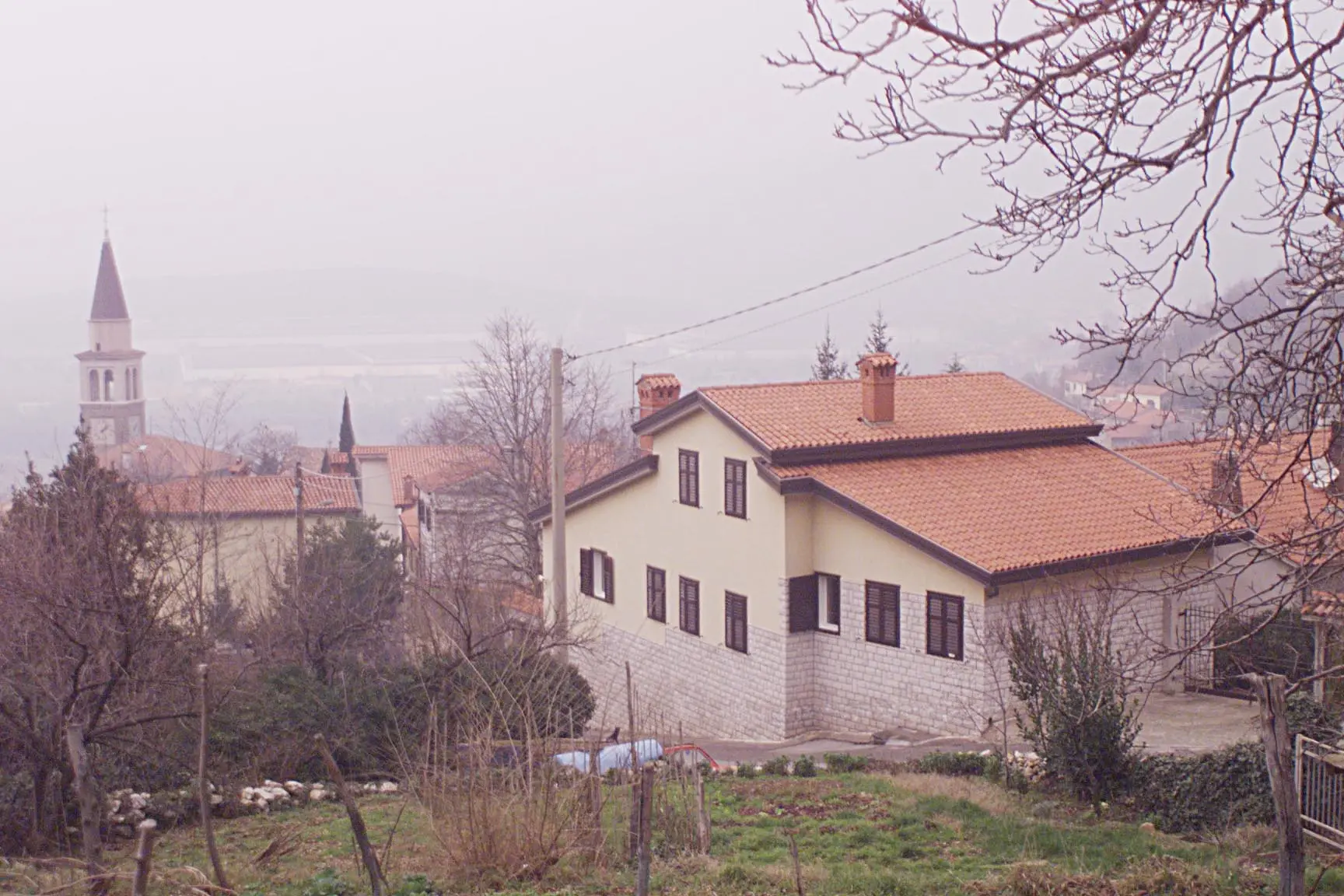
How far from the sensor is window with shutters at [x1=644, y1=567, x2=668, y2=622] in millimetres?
25188

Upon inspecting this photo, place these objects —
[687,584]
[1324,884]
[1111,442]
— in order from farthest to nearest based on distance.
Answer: [1111,442]
[687,584]
[1324,884]

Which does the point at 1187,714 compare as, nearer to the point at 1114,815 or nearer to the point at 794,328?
the point at 1114,815

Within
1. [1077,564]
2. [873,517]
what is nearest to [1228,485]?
[1077,564]

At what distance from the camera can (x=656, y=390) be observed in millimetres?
28375

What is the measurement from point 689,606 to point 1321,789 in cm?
1530

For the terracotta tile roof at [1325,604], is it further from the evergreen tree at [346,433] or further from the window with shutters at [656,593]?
the evergreen tree at [346,433]

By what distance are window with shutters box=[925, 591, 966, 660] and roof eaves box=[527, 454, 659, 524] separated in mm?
7181

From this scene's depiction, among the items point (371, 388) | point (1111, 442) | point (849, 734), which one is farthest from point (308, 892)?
point (371, 388)

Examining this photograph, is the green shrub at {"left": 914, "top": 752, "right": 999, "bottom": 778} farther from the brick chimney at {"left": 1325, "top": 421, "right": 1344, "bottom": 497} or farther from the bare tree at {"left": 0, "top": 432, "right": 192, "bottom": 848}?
the bare tree at {"left": 0, "top": 432, "right": 192, "bottom": 848}

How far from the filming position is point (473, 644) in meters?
16.1

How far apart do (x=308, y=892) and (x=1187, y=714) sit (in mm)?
14865

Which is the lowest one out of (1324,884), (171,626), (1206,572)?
(1324,884)

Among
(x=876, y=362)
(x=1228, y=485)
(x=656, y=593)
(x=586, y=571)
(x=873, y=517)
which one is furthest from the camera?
(x=586, y=571)

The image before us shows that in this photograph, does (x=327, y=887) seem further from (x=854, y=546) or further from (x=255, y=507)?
(x=255, y=507)
